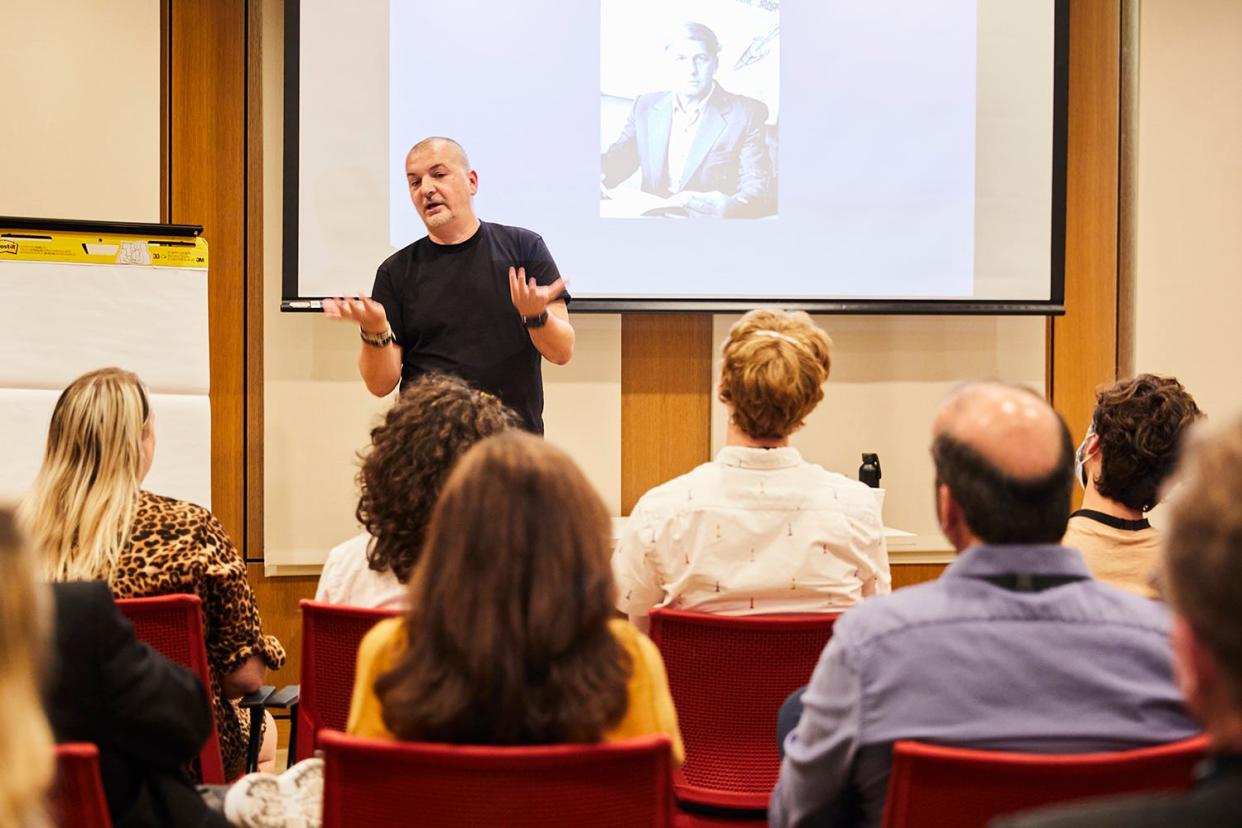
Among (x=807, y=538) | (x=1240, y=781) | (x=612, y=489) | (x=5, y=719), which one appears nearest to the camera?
(x=1240, y=781)

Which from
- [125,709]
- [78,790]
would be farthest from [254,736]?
[78,790]

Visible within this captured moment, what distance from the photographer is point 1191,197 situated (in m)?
5.16

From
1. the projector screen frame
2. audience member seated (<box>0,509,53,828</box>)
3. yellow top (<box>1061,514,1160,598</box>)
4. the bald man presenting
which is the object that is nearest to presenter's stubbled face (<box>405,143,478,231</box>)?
the bald man presenting

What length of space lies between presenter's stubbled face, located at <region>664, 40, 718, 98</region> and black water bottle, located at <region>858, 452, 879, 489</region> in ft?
5.32

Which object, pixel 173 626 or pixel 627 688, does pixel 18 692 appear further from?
pixel 173 626

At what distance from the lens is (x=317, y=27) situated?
15.0 ft

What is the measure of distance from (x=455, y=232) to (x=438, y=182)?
16 cm

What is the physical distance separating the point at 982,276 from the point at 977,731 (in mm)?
3828

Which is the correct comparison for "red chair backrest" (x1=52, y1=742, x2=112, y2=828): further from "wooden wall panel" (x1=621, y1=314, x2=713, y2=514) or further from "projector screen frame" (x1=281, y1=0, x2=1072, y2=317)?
"wooden wall panel" (x1=621, y1=314, x2=713, y2=514)

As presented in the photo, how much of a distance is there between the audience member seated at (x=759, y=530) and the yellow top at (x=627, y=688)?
0.74 metres

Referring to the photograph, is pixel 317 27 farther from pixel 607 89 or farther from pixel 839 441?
pixel 839 441

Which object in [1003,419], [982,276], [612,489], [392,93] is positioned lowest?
[612,489]

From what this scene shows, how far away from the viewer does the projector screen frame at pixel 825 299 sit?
4.53m

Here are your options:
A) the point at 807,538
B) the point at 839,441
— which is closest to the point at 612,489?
the point at 839,441
